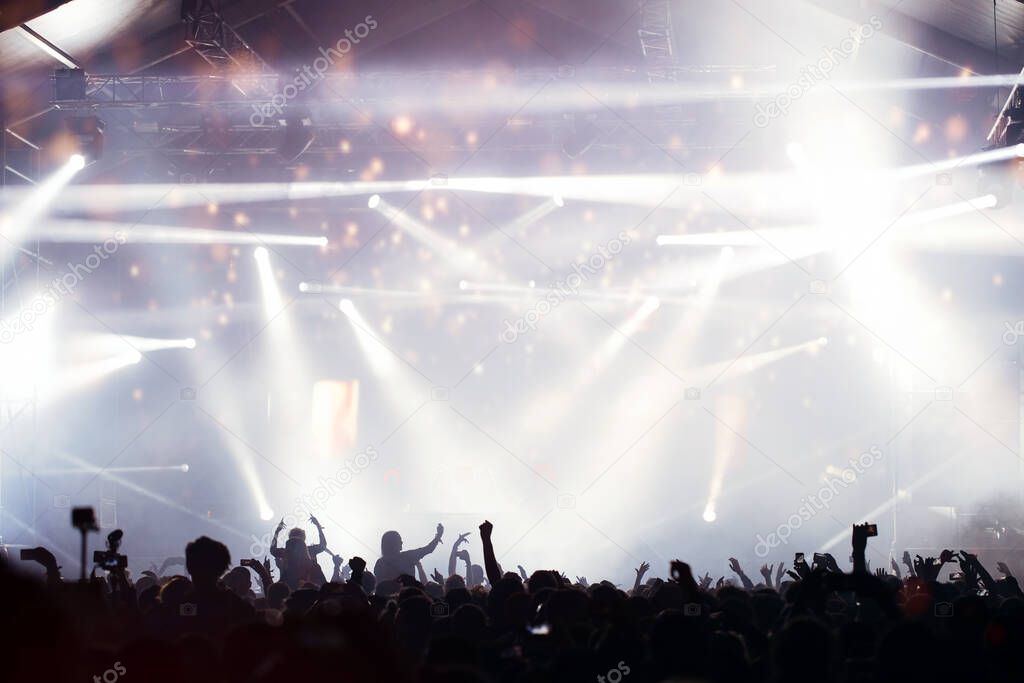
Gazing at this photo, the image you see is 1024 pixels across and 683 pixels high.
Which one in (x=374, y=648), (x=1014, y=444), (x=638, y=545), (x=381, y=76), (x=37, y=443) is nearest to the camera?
(x=374, y=648)

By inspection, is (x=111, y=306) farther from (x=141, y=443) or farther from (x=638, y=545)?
(x=638, y=545)

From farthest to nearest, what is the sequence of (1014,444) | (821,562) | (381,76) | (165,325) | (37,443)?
1. (165,325)
2. (37,443)
3. (1014,444)
4. (381,76)
5. (821,562)

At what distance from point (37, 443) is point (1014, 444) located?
1282cm

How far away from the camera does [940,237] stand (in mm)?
13586

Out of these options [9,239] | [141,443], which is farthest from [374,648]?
[141,443]

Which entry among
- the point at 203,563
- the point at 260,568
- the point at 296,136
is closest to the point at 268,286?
the point at 296,136

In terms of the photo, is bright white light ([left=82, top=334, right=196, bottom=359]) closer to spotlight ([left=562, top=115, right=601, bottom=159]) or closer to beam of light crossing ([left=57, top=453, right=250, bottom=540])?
beam of light crossing ([left=57, top=453, right=250, bottom=540])

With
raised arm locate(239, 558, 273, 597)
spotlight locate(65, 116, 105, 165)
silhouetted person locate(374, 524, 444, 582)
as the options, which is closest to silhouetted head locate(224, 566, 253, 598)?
raised arm locate(239, 558, 273, 597)
